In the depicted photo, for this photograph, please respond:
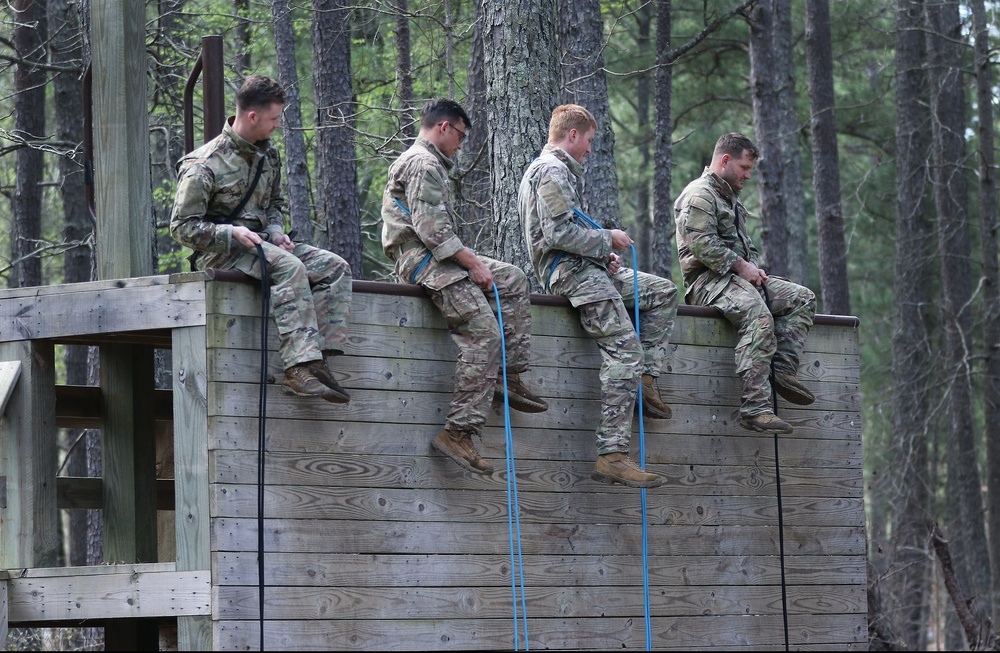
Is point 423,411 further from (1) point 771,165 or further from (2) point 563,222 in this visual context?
(1) point 771,165

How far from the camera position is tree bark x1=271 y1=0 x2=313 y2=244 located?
1105 cm

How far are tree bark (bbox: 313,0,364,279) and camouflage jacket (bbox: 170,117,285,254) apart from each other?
4935 millimetres

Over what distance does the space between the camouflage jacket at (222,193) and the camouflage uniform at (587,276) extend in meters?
1.35

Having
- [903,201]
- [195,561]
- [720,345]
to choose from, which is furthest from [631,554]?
[903,201]

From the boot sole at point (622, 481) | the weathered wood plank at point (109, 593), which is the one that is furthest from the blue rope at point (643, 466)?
the weathered wood plank at point (109, 593)

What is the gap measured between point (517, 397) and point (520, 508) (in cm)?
57

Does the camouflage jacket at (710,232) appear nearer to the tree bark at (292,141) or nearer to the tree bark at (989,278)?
the tree bark at (292,141)

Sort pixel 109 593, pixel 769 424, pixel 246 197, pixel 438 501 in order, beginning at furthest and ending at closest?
pixel 769 424
pixel 438 501
pixel 246 197
pixel 109 593

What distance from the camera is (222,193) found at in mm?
5633

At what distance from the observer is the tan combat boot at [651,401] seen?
21.7 ft

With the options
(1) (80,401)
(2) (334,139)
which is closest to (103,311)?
(1) (80,401)

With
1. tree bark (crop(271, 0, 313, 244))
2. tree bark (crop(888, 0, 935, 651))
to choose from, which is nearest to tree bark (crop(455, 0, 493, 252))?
tree bark (crop(271, 0, 313, 244))

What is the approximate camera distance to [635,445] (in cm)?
666

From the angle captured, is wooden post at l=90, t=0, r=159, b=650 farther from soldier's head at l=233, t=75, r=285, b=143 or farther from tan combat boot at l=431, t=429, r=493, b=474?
tan combat boot at l=431, t=429, r=493, b=474
